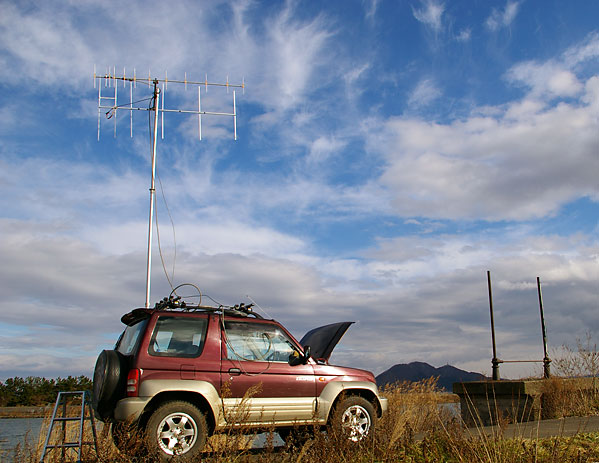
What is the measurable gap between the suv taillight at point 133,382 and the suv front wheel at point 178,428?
36 cm

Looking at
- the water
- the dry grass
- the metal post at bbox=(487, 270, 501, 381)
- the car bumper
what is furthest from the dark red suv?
the metal post at bbox=(487, 270, 501, 381)

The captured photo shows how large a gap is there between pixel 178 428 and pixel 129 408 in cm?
63

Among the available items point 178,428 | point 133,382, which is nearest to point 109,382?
point 133,382

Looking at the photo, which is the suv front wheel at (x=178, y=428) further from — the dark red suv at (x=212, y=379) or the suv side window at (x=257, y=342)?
the suv side window at (x=257, y=342)

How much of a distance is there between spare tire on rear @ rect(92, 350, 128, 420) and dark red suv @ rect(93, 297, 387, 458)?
1 centimetres

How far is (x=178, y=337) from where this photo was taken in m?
7.43

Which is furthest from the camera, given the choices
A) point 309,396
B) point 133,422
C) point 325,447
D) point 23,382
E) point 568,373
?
point 23,382

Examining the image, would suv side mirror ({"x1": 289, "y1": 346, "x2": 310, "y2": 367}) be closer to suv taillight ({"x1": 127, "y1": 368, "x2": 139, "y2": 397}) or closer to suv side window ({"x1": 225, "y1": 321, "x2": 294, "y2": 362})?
suv side window ({"x1": 225, "y1": 321, "x2": 294, "y2": 362})

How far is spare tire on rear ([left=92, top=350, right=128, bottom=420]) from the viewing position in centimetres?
679

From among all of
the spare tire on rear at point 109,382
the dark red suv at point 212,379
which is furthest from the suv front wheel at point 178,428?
the spare tire on rear at point 109,382

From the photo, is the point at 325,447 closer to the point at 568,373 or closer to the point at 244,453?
the point at 244,453

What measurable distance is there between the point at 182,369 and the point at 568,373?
9.78 meters

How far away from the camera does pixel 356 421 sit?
8000 millimetres

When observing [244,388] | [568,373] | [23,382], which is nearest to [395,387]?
[568,373]
